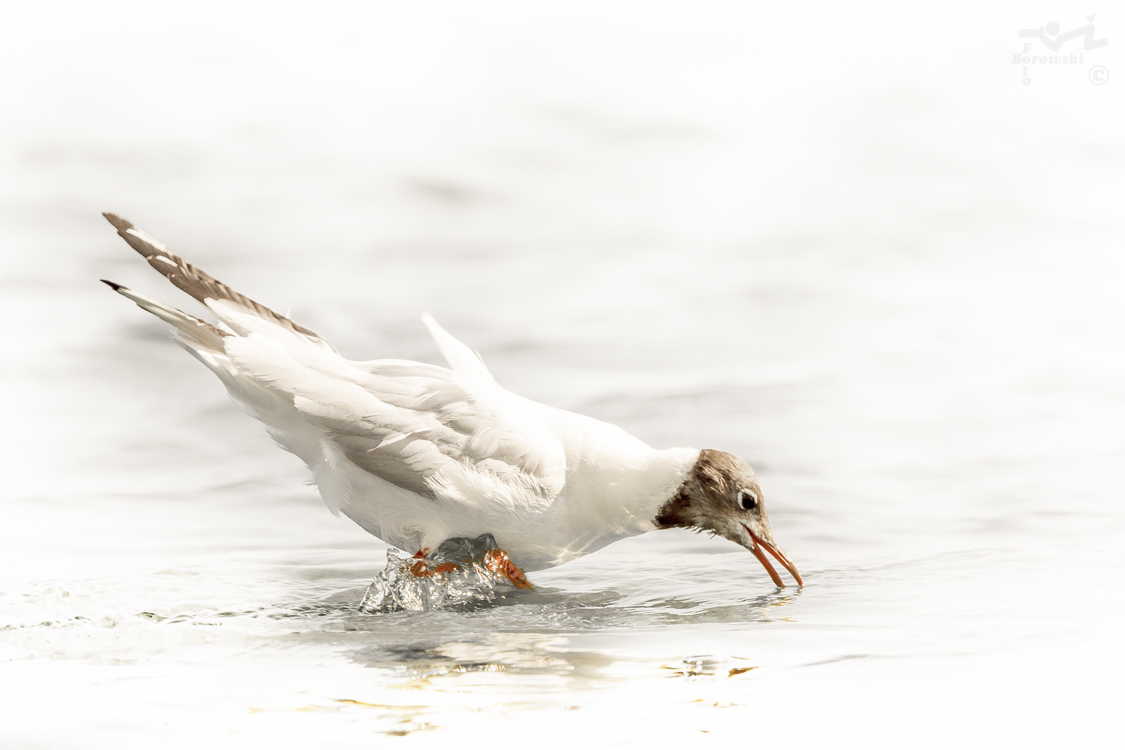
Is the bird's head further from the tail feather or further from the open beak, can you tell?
the tail feather

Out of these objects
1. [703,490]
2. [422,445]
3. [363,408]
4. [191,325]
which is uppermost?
[191,325]

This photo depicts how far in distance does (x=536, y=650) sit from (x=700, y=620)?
97 centimetres

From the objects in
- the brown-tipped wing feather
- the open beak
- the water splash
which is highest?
the brown-tipped wing feather

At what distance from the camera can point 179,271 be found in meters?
5.75

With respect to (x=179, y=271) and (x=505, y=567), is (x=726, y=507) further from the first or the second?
(x=179, y=271)

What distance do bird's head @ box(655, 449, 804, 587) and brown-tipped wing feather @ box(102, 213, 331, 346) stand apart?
2.38 meters

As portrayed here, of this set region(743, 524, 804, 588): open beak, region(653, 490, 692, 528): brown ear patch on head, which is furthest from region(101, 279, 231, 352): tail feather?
region(743, 524, 804, 588): open beak

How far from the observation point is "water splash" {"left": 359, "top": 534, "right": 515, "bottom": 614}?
556cm

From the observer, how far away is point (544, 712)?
364 cm

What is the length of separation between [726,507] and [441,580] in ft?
5.13

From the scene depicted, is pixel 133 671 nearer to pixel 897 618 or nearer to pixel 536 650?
pixel 536 650

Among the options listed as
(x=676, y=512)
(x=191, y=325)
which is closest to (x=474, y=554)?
(x=676, y=512)

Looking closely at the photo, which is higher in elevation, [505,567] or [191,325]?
[191,325]

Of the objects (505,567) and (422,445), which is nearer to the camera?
(422,445)
